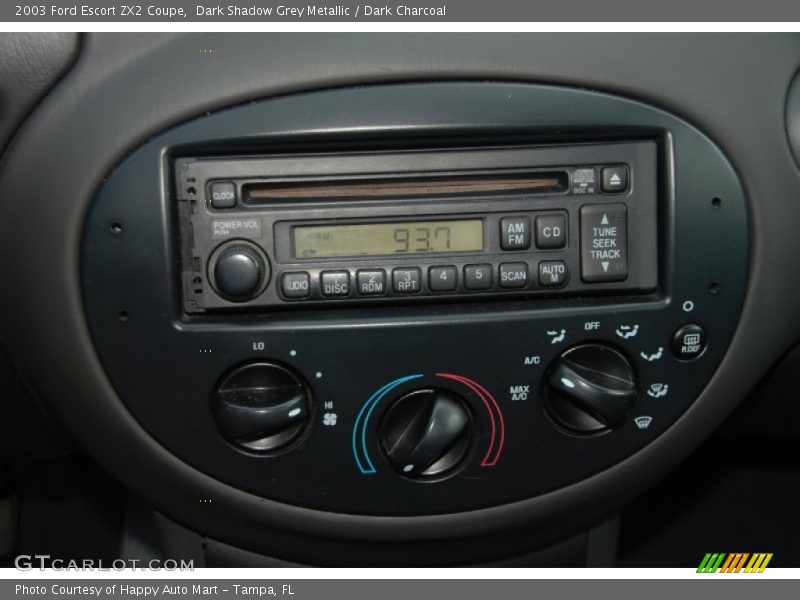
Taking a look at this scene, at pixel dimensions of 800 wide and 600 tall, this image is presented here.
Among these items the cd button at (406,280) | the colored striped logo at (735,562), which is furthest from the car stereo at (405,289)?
the colored striped logo at (735,562)

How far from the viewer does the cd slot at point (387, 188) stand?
0.72m

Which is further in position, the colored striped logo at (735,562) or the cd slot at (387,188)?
the colored striped logo at (735,562)

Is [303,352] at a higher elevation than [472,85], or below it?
below

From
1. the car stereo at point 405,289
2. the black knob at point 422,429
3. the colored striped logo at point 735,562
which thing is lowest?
the colored striped logo at point 735,562

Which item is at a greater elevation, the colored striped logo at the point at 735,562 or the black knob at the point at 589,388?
the black knob at the point at 589,388

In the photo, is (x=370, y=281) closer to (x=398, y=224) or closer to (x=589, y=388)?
(x=398, y=224)

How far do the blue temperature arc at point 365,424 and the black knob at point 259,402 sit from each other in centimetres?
5

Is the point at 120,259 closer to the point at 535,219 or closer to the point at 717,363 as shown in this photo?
the point at 535,219

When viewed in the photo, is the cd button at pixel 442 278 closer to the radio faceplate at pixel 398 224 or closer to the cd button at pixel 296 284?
the radio faceplate at pixel 398 224

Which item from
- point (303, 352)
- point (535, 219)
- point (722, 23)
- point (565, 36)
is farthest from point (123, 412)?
point (722, 23)

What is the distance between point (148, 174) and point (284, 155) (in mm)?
115

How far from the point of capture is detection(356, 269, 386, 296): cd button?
719 mm

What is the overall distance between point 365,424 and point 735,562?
637 mm

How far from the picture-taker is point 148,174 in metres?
0.71
